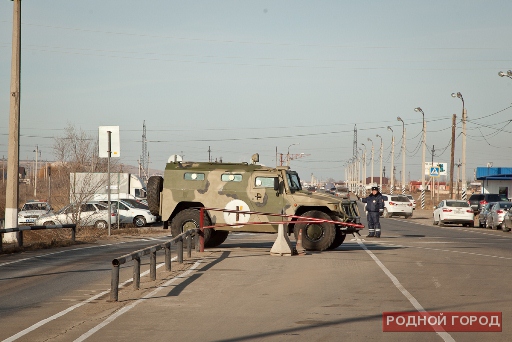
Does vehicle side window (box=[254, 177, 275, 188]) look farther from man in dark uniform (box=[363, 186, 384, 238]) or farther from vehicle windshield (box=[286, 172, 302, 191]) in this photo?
man in dark uniform (box=[363, 186, 384, 238])

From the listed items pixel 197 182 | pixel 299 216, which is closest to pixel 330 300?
pixel 299 216

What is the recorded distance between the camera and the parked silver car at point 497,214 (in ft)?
132

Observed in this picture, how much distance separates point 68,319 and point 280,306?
10.0 feet

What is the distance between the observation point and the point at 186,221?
22953 millimetres

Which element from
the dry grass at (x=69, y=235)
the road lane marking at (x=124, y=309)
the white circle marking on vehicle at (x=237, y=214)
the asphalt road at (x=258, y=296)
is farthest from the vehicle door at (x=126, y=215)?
the road lane marking at (x=124, y=309)

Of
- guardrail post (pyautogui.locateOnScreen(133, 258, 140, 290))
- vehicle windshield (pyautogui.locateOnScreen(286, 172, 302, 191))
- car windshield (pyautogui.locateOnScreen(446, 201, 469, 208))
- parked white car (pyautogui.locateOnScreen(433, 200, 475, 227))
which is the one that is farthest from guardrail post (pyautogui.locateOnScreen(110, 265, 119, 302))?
car windshield (pyautogui.locateOnScreen(446, 201, 469, 208))

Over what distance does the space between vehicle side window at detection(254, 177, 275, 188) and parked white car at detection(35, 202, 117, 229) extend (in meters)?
11.9

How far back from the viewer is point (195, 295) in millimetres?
12867

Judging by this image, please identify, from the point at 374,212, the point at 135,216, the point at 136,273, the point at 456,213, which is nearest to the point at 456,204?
the point at 456,213

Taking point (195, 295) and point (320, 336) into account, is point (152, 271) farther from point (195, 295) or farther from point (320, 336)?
point (320, 336)

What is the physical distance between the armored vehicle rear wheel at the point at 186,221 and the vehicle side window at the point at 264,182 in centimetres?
177

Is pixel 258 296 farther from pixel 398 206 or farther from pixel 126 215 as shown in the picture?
pixel 398 206

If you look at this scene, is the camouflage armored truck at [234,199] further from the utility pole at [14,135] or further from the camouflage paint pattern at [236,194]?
the utility pole at [14,135]

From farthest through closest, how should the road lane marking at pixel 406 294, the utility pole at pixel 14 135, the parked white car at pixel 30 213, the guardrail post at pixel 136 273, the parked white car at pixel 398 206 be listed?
the parked white car at pixel 398 206
the parked white car at pixel 30 213
the utility pole at pixel 14 135
the guardrail post at pixel 136 273
the road lane marking at pixel 406 294
